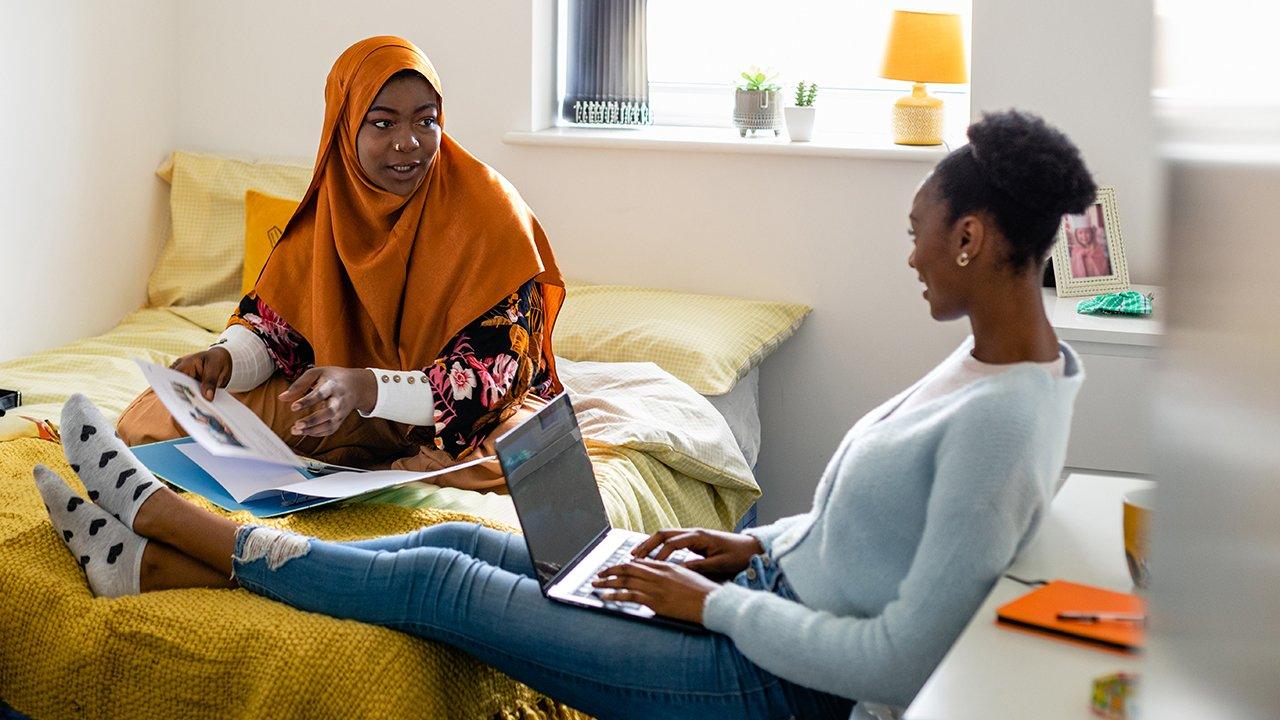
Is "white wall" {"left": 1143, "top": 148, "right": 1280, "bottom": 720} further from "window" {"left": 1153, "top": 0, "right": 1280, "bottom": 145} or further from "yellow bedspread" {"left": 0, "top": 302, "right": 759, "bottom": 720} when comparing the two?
"yellow bedspread" {"left": 0, "top": 302, "right": 759, "bottom": 720}

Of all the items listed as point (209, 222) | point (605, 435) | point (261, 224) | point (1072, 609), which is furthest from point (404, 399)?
point (209, 222)

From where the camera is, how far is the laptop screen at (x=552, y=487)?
4.48ft

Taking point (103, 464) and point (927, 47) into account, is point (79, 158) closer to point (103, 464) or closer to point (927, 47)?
point (103, 464)

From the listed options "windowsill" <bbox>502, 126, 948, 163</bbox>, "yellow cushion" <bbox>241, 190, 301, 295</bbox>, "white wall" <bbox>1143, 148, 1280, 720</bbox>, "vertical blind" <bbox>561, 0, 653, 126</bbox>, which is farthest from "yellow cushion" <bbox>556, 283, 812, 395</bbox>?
"white wall" <bbox>1143, 148, 1280, 720</bbox>

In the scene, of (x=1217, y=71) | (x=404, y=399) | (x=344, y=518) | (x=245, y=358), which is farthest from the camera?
(x=245, y=358)

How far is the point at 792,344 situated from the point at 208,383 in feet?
4.77

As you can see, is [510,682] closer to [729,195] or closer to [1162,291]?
[1162,291]

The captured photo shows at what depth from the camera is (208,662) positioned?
54.1 inches

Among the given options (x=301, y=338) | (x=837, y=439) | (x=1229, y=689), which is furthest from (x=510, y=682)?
(x=837, y=439)

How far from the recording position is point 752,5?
10.5 feet

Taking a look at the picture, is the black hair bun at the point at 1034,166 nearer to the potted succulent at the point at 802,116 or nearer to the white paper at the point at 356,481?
the white paper at the point at 356,481

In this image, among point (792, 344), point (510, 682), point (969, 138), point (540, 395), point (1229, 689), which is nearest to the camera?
point (1229, 689)

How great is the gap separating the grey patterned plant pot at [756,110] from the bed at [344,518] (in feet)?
1.52

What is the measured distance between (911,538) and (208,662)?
792 millimetres
